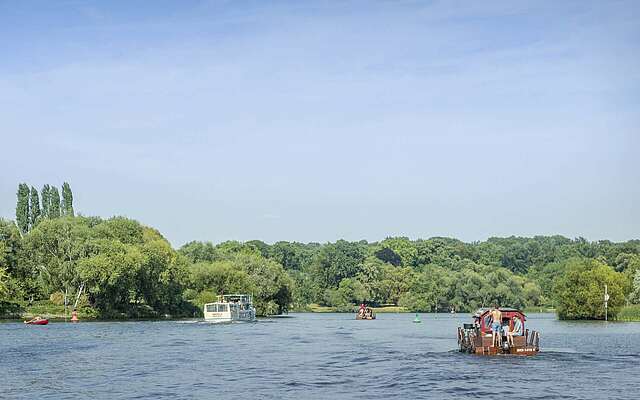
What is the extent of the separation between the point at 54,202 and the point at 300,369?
10646 cm

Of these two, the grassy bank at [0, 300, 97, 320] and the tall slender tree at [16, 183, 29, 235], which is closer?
the grassy bank at [0, 300, 97, 320]

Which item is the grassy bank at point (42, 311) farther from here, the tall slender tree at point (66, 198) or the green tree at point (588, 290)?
the green tree at point (588, 290)

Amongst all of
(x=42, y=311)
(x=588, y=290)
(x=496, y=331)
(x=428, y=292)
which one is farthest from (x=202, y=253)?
(x=496, y=331)

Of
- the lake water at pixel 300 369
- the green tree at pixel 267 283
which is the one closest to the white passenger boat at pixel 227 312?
the green tree at pixel 267 283

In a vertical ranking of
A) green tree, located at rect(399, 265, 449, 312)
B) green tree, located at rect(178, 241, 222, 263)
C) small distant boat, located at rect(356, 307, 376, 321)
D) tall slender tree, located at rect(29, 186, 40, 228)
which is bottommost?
small distant boat, located at rect(356, 307, 376, 321)

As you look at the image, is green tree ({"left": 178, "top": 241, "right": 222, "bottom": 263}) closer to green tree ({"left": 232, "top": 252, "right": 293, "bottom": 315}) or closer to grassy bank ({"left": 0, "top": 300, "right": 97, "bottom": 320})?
green tree ({"left": 232, "top": 252, "right": 293, "bottom": 315})

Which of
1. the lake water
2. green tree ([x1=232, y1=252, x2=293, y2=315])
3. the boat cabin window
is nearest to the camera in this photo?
the lake water

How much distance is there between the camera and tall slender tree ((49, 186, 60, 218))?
466 feet

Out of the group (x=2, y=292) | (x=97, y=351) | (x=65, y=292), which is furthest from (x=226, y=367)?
(x=65, y=292)

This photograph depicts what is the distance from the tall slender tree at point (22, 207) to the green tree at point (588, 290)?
3589 inches

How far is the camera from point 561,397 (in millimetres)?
36406

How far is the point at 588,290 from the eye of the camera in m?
114

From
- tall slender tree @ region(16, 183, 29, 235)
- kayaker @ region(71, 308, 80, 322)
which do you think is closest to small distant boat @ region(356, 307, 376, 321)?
kayaker @ region(71, 308, 80, 322)

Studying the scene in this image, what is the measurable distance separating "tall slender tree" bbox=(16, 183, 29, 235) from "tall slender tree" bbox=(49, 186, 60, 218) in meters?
4.05
